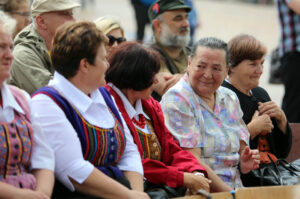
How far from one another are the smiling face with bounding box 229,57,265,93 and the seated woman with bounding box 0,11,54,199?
1.91 m

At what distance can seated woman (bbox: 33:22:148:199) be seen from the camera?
296cm

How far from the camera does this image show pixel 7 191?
106 inches

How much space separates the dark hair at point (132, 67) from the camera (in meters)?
3.48

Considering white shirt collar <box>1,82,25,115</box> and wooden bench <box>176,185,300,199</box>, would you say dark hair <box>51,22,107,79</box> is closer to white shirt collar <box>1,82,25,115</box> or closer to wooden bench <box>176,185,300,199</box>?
white shirt collar <box>1,82,25,115</box>

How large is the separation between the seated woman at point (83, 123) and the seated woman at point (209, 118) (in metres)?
0.63

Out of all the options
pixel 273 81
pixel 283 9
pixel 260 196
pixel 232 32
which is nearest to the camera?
pixel 260 196

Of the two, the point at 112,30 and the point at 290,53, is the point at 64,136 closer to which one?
the point at 112,30

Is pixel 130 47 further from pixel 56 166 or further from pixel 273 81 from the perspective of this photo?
pixel 273 81

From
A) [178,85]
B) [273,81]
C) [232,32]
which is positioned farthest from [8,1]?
[232,32]

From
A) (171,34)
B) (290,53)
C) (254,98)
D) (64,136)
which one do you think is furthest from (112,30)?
(290,53)

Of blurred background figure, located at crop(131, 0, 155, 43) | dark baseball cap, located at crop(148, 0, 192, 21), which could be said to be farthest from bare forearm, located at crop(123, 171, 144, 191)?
blurred background figure, located at crop(131, 0, 155, 43)

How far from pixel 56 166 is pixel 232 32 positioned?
42.4 ft

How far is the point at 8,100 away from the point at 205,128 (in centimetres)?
148

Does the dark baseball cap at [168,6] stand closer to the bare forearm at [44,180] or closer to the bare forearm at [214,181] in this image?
the bare forearm at [214,181]
